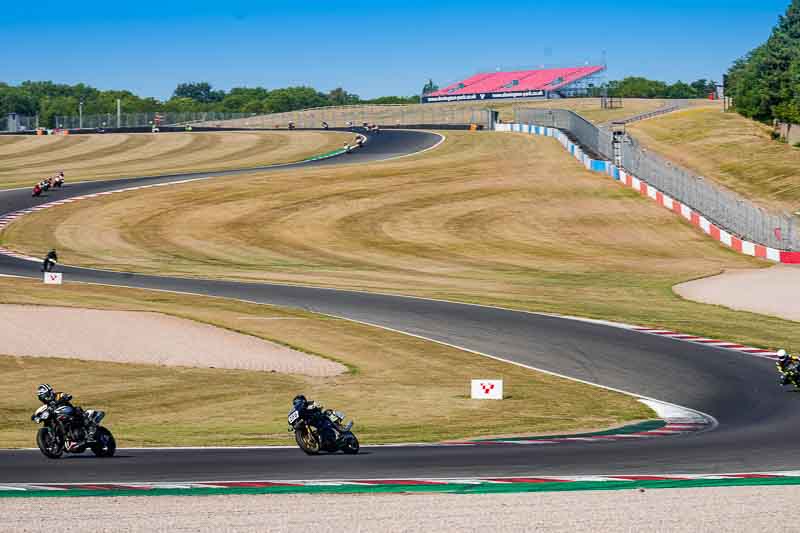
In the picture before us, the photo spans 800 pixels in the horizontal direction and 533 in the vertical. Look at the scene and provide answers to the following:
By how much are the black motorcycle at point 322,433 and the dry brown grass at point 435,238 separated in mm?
19036

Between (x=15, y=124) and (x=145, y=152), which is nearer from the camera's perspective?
(x=145, y=152)

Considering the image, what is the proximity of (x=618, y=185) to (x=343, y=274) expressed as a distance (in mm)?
30264

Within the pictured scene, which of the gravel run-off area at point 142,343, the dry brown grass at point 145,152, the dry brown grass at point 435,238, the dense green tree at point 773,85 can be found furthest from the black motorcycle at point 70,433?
the dense green tree at point 773,85

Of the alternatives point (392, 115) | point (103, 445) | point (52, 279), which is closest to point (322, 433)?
point (103, 445)

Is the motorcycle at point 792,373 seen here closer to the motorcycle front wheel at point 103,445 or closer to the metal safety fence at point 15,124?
the motorcycle front wheel at point 103,445

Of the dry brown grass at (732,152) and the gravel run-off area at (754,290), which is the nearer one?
the gravel run-off area at (754,290)

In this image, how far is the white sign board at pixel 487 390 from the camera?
1049 inches

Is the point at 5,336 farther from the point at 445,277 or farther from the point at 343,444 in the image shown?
the point at 445,277

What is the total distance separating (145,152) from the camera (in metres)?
105

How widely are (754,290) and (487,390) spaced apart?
73.7 feet

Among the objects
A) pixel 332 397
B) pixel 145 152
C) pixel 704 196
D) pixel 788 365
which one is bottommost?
pixel 332 397

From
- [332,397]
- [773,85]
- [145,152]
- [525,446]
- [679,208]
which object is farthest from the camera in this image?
[773,85]

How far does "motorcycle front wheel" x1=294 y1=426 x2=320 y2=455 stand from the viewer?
19.6 meters

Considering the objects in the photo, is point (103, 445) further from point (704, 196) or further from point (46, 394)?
point (704, 196)
